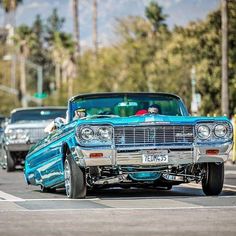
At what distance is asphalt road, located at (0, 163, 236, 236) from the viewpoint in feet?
35.0

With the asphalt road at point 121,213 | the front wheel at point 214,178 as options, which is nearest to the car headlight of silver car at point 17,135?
the asphalt road at point 121,213

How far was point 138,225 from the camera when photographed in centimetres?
1104

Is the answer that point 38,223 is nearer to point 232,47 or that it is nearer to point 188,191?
point 188,191

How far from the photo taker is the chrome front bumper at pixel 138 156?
14016 millimetres

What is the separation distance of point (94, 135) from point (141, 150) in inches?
27.2

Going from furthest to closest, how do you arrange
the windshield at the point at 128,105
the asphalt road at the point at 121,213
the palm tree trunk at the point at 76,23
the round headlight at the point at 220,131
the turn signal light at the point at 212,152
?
the palm tree trunk at the point at 76,23
the windshield at the point at 128,105
the round headlight at the point at 220,131
the turn signal light at the point at 212,152
the asphalt road at the point at 121,213

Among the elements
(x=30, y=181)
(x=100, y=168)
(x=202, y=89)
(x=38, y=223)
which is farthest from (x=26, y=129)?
(x=202, y=89)

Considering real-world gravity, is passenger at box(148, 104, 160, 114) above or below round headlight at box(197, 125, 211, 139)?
above

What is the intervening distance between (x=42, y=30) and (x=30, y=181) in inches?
4629

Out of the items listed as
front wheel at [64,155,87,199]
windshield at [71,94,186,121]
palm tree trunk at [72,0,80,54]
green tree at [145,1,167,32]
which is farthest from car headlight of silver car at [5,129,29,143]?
green tree at [145,1,167,32]

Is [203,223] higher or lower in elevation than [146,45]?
lower

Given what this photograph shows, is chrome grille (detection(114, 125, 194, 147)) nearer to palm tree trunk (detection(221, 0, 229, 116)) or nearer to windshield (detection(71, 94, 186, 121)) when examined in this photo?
windshield (detection(71, 94, 186, 121))

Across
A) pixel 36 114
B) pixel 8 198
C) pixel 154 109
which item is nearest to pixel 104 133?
pixel 154 109

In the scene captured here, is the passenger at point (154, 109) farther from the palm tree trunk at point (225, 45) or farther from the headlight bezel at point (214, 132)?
the palm tree trunk at point (225, 45)
